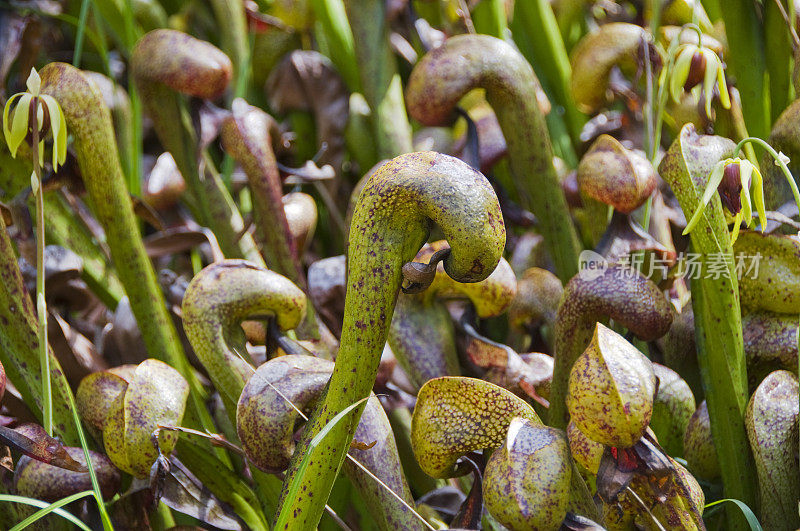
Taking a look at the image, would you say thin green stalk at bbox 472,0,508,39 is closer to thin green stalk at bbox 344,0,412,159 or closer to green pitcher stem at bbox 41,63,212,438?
thin green stalk at bbox 344,0,412,159

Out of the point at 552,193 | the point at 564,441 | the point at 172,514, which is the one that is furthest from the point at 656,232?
the point at 172,514

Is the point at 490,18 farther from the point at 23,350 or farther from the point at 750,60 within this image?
the point at 23,350

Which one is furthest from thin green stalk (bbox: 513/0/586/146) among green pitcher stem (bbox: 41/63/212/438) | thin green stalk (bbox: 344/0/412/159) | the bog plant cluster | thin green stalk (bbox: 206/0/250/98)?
green pitcher stem (bbox: 41/63/212/438)

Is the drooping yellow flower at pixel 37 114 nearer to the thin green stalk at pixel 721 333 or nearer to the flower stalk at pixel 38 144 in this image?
the flower stalk at pixel 38 144

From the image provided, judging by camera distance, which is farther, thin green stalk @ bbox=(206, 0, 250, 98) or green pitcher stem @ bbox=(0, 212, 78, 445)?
thin green stalk @ bbox=(206, 0, 250, 98)

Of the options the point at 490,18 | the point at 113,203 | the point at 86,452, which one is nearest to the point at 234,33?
the point at 490,18

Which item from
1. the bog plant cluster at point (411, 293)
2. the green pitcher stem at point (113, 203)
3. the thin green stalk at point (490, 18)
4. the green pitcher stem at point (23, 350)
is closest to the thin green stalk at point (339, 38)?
the bog plant cluster at point (411, 293)
